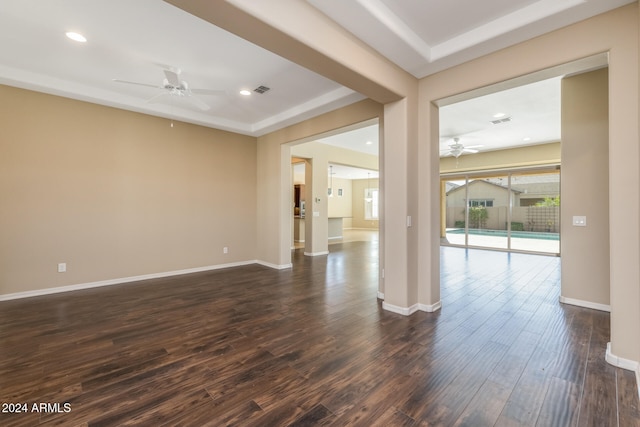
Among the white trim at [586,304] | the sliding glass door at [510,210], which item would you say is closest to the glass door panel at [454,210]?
the sliding glass door at [510,210]

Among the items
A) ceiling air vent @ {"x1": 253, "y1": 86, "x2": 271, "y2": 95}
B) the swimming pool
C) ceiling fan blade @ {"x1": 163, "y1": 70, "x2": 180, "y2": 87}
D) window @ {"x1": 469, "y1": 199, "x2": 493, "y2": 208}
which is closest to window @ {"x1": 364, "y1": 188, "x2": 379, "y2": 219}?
window @ {"x1": 469, "y1": 199, "x2": 493, "y2": 208}

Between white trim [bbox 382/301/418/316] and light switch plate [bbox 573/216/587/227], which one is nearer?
white trim [bbox 382/301/418/316]

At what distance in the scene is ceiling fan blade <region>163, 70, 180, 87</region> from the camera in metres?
3.18

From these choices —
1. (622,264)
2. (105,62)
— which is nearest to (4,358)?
(105,62)

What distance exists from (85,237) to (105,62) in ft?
8.64

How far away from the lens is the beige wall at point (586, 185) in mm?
3375

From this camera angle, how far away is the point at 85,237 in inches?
169

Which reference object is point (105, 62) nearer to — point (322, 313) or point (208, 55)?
point (208, 55)

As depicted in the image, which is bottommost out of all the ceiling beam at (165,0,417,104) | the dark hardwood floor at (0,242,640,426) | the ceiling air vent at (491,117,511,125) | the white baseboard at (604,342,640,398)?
the dark hardwood floor at (0,242,640,426)

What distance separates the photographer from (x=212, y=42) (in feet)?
9.78

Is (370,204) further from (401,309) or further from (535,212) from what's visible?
(401,309)

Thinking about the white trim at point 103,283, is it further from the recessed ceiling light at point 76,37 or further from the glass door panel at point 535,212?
the glass door panel at point 535,212

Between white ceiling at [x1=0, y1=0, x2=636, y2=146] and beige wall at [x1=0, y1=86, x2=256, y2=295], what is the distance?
0.42 meters

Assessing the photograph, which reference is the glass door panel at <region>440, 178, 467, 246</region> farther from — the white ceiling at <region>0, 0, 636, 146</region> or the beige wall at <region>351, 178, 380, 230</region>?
the beige wall at <region>351, 178, 380, 230</region>
